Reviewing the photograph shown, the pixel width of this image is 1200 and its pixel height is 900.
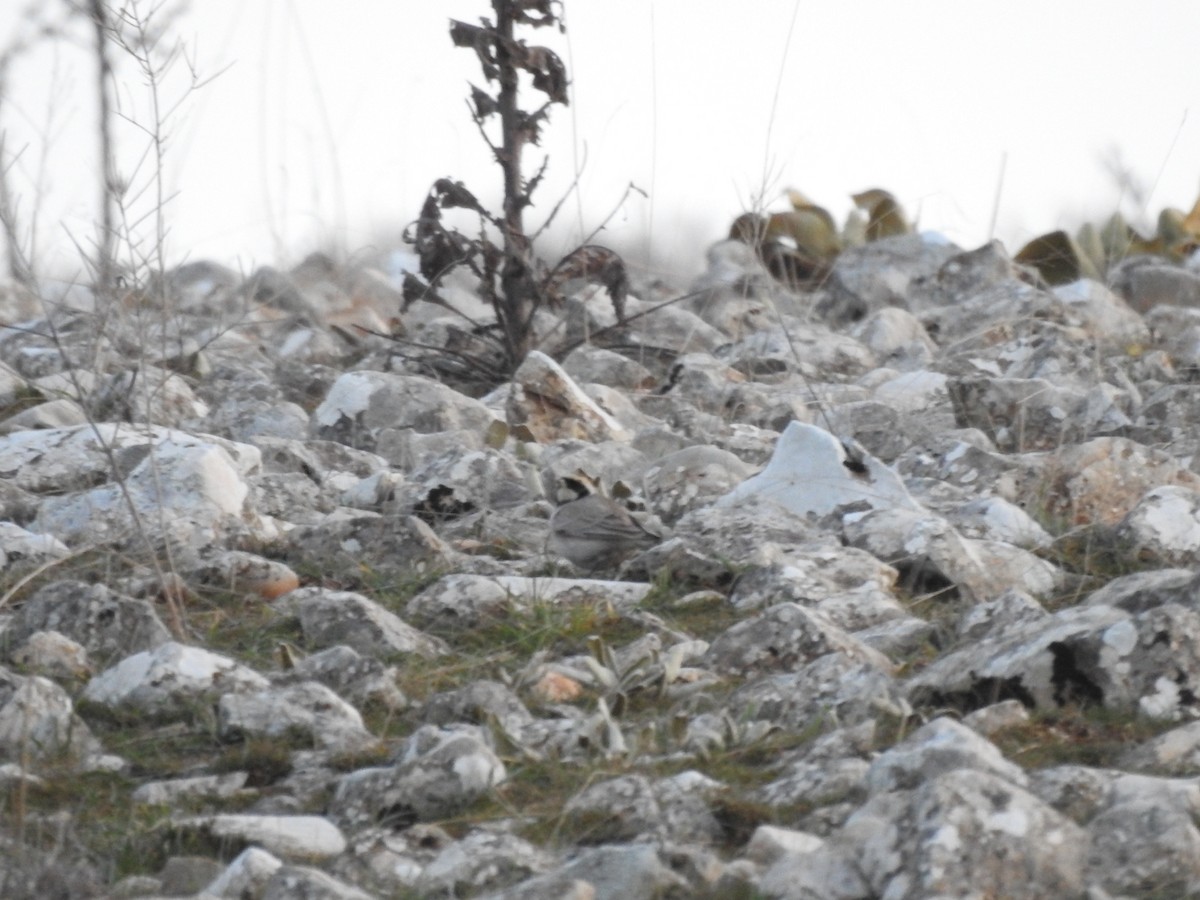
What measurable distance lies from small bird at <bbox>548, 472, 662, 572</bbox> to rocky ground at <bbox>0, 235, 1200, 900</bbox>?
0.19 ft

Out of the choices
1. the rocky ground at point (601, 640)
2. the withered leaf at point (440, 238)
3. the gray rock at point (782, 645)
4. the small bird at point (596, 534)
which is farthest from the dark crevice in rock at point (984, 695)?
the withered leaf at point (440, 238)

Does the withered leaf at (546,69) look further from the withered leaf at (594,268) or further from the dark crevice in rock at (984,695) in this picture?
the dark crevice in rock at (984,695)

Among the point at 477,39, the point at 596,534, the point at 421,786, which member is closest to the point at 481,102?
the point at 477,39

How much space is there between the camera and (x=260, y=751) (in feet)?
7.47

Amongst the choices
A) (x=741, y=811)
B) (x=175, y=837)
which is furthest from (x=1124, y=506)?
(x=175, y=837)

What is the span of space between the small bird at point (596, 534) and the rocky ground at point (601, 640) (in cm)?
6

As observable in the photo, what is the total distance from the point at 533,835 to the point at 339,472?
6.91ft

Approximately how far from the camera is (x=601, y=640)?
2586mm

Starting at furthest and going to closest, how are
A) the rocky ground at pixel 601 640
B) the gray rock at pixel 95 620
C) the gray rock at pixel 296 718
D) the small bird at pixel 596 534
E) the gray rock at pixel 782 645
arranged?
1. the small bird at pixel 596 534
2. the gray rock at pixel 95 620
3. the gray rock at pixel 782 645
4. the gray rock at pixel 296 718
5. the rocky ground at pixel 601 640

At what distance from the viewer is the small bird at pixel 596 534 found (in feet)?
10.4

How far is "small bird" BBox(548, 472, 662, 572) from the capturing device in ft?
10.4

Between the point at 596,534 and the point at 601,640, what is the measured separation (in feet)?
1.98

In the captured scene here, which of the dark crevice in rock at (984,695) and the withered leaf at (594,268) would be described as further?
the withered leaf at (594,268)

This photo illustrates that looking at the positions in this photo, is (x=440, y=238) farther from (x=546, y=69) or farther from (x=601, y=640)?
(x=601, y=640)
